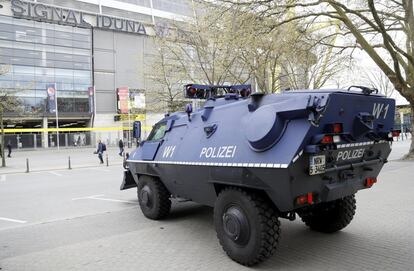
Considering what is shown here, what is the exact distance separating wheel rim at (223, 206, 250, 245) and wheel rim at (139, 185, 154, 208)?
2748 millimetres

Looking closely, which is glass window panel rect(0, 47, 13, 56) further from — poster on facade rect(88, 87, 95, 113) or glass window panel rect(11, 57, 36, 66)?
poster on facade rect(88, 87, 95, 113)

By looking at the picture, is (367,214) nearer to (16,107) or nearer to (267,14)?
(267,14)

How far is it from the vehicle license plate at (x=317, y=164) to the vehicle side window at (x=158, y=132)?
370 centimetres

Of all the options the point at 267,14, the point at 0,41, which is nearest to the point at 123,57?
the point at 0,41

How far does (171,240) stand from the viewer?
6484 millimetres

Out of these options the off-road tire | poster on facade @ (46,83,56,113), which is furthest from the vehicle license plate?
poster on facade @ (46,83,56,113)

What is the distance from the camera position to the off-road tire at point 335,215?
634 centimetres

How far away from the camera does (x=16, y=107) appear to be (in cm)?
2869

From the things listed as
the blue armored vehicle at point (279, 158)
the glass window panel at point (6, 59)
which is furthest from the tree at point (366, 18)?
the glass window panel at point (6, 59)

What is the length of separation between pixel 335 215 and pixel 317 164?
212 centimetres

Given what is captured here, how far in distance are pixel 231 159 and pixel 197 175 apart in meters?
0.99

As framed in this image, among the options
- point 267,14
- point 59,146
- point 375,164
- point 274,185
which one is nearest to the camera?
point 274,185

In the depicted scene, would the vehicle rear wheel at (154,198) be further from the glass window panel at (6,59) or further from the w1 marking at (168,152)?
the glass window panel at (6,59)

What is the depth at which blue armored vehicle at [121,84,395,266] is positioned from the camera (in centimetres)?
467
